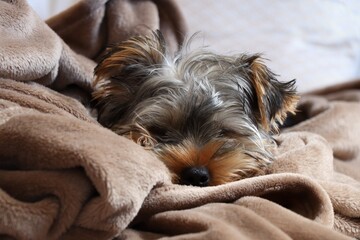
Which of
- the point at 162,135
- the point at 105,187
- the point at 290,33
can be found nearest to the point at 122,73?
the point at 162,135

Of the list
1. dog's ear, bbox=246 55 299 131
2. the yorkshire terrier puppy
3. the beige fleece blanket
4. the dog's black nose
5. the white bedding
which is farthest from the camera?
the white bedding

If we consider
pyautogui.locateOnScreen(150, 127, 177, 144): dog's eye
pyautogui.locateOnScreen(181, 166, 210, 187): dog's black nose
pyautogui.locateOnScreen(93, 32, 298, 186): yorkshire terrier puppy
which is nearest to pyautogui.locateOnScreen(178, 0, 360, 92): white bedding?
pyautogui.locateOnScreen(93, 32, 298, 186): yorkshire terrier puppy

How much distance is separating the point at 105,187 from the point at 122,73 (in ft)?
2.45

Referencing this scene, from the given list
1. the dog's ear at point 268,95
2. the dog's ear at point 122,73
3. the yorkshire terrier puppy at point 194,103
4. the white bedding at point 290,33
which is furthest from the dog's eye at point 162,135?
the white bedding at point 290,33

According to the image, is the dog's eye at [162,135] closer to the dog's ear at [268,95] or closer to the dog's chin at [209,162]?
the dog's chin at [209,162]

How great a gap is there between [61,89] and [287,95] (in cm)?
65

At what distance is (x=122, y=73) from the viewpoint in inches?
62.5

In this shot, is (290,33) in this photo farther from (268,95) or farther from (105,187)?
(105,187)

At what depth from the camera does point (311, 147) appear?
1.38 m

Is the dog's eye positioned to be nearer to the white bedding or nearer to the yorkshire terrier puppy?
the yorkshire terrier puppy

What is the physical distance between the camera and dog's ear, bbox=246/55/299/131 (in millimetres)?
1553

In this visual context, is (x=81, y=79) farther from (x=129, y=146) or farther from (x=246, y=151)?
(x=129, y=146)

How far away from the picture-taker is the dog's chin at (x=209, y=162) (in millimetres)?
1293

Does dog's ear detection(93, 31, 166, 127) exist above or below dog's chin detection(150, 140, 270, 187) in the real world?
above
